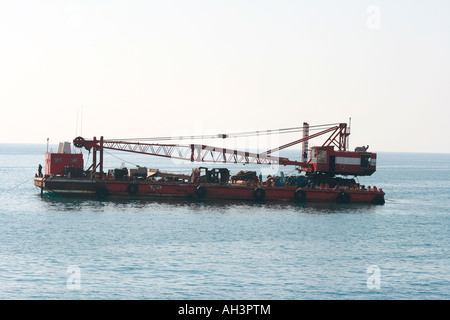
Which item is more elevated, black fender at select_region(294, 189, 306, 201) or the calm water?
black fender at select_region(294, 189, 306, 201)

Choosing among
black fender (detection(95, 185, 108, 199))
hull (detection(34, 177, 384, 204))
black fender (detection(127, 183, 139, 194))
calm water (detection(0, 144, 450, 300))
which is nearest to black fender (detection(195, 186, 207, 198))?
hull (detection(34, 177, 384, 204))

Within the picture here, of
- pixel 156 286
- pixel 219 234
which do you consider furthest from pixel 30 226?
pixel 156 286

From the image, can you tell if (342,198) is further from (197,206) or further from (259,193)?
(197,206)

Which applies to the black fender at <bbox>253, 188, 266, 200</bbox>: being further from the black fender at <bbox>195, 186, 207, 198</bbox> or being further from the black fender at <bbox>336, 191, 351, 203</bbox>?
the black fender at <bbox>336, 191, 351, 203</bbox>

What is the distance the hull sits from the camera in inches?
3100

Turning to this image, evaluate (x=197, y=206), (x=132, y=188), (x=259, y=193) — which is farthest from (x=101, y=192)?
(x=259, y=193)

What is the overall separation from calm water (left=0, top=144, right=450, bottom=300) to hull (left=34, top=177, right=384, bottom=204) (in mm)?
2501

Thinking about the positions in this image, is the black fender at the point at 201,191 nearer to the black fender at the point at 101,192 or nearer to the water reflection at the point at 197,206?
the water reflection at the point at 197,206

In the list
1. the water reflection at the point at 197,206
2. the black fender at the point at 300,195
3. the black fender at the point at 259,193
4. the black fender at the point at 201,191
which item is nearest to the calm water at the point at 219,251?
the water reflection at the point at 197,206

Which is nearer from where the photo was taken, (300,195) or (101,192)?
(300,195)

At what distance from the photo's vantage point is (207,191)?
79438 millimetres

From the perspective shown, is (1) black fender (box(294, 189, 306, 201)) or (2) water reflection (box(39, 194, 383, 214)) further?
(1) black fender (box(294, 189, 306, 201))

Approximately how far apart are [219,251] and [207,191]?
32.3m
